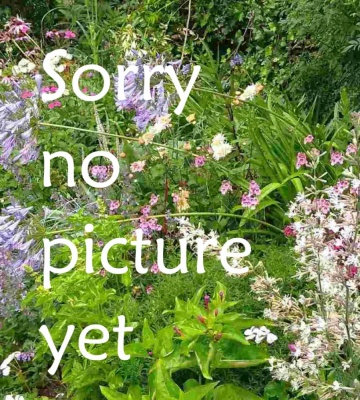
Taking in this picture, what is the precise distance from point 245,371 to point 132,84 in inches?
59.1

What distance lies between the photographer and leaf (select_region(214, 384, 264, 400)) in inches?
103

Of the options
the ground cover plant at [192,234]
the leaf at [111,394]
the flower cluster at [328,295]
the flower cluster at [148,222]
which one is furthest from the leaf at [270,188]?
the leaf at [111,394]

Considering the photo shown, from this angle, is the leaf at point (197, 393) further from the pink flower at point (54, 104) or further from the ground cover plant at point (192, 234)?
the pink flower at point (54, 104)

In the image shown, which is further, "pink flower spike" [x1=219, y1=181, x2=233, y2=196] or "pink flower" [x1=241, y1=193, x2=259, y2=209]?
"pink flower spike" [x1=219, y1=181, x2=233, y2=196]

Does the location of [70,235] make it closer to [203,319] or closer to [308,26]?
[203,319]

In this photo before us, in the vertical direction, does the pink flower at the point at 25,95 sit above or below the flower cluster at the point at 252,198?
below

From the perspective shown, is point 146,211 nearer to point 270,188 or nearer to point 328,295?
point 270,188

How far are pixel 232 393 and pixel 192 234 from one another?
528 mm

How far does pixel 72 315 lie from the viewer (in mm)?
2906

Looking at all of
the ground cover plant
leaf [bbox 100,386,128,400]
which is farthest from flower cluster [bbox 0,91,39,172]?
leaf [bbox 100,386,128,400]

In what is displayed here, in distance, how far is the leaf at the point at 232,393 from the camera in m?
2.62

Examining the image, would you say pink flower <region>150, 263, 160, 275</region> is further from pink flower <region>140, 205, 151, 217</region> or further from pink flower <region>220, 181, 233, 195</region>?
pink flower <region>220, 181, 233, 195</region>

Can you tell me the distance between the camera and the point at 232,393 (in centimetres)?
262

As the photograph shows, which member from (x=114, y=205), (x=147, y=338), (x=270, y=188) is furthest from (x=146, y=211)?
(x=147, y=338)
